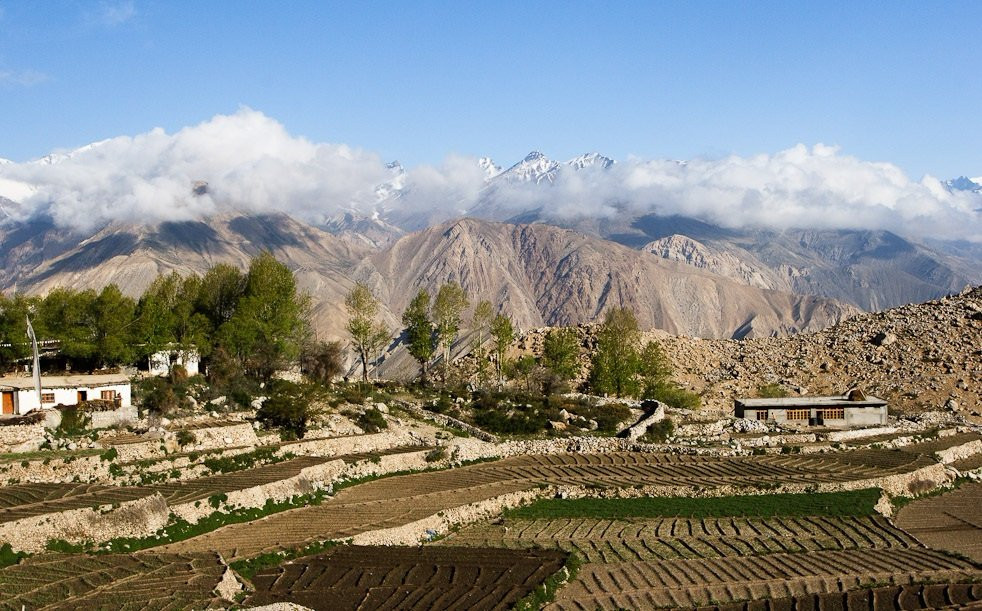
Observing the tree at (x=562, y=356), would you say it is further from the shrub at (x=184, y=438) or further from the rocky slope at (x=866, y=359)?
the shrub at (x=184, y=438)

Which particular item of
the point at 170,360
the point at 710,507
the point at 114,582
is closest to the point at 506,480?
the point at 710,507

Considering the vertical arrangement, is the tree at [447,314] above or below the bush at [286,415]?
above

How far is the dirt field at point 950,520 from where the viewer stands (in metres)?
38.1

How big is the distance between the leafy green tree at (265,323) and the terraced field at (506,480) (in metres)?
17.3

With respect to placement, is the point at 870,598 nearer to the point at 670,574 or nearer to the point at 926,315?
the point at 670,574

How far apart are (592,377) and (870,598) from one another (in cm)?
4830

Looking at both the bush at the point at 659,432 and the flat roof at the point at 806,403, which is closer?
the bush at the point at 659,432

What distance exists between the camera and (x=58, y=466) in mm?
38406

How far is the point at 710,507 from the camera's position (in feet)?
142

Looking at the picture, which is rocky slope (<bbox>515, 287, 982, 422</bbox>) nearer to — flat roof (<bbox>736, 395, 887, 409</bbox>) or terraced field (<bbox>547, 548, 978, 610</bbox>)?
flat roof (<bbox>736, 395, 887, 409</bbox>)

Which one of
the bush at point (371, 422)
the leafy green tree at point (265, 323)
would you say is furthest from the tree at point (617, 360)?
the bush at point (371, 422)

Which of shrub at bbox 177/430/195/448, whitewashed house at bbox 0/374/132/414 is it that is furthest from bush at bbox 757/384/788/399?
whitewashed house at bbox 0/374/132/414

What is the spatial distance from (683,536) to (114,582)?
Answer: 2009 centimetres

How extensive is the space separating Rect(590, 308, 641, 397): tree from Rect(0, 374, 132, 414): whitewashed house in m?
36.4
